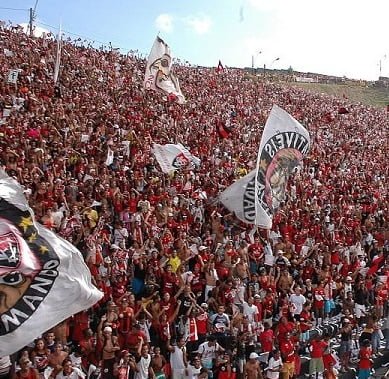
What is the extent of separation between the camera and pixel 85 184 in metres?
13.1

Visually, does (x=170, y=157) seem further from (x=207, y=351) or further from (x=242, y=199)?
(x=207, y=351)

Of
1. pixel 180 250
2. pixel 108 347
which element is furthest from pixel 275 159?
pixel 108 347

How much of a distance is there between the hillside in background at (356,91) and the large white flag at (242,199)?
50.4m

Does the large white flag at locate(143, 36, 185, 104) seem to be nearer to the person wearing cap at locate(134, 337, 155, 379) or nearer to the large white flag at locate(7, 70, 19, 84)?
the large white flag at locate(7, 70, 19, 84)

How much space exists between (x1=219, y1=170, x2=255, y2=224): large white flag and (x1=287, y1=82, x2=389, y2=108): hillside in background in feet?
165

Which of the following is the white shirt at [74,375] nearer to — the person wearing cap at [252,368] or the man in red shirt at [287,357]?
the person wearing cap at [252,368]

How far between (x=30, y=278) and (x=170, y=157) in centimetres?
1080

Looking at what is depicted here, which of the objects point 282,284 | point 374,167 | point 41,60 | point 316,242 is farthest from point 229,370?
point 374,167

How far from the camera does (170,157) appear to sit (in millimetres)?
16188

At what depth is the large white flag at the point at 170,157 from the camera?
632 inches

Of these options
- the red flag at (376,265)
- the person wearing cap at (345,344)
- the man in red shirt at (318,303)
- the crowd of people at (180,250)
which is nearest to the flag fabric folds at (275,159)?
the crowd of people at (180,250)

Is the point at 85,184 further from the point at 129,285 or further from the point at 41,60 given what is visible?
the point at 41,60

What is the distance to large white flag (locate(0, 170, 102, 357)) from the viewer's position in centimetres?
529

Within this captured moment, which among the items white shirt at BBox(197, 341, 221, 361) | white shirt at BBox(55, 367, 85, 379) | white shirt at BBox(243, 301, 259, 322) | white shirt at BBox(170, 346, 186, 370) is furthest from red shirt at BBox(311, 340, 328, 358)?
white shirt at BBox(55, 367, 85, 379)
